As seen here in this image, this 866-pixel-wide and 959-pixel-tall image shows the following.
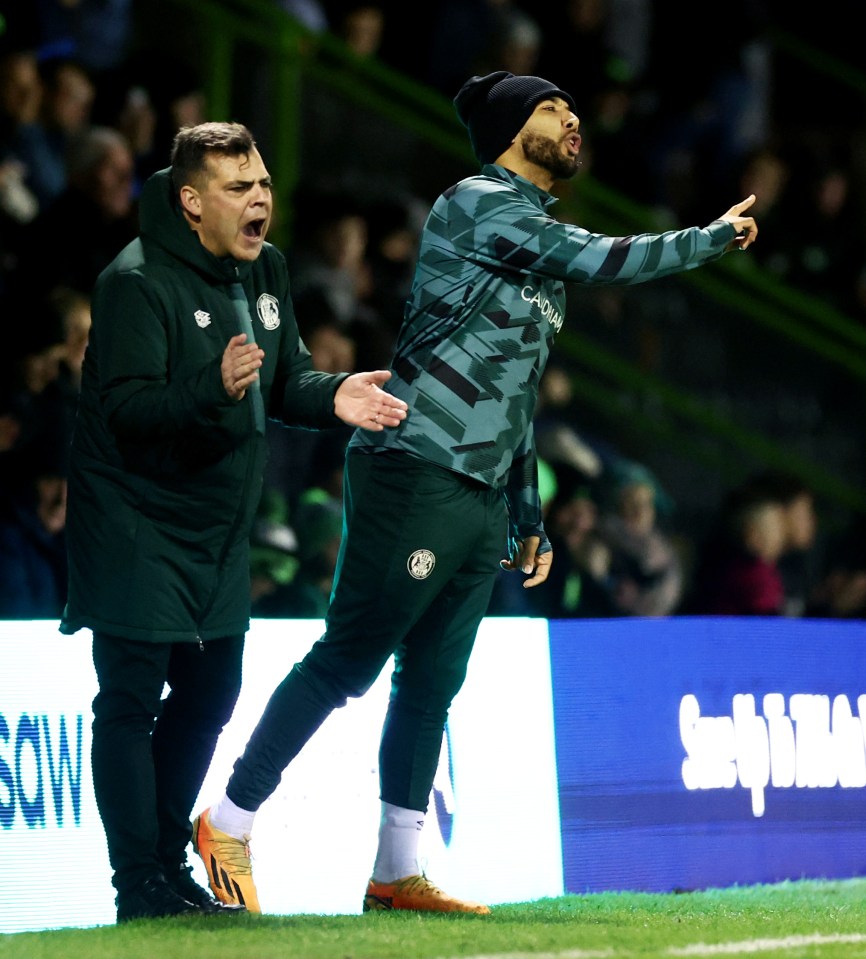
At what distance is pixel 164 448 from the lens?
4.11 meters

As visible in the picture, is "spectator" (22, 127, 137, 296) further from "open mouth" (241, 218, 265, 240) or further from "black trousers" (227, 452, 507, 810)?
"black trousers" (227, 452, 507, 810)

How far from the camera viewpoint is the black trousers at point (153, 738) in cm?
407

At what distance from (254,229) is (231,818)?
139 cm

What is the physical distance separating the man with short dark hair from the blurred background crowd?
198cm

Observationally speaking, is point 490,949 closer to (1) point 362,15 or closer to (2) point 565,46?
(1) point 362,15

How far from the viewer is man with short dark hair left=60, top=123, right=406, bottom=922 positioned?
407 centimetres

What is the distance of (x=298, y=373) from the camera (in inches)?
176

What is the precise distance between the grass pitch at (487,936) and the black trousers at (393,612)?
38 cm

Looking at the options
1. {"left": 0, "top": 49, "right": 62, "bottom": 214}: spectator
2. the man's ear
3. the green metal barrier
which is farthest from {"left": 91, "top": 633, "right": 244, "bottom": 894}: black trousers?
the green metal barrier

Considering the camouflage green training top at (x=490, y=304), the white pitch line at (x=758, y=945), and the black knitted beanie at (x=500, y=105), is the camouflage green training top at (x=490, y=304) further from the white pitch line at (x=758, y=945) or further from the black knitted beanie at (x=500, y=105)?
the white pitch line at (x=758, y=945)

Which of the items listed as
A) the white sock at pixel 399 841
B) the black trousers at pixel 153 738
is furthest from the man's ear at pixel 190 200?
the white sock at pixel 399 841

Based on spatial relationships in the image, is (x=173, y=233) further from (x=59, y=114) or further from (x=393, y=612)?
(x=59, y=114)

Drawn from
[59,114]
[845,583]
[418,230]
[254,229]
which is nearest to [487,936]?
[254,229]

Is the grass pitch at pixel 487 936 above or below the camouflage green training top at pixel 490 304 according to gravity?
below
